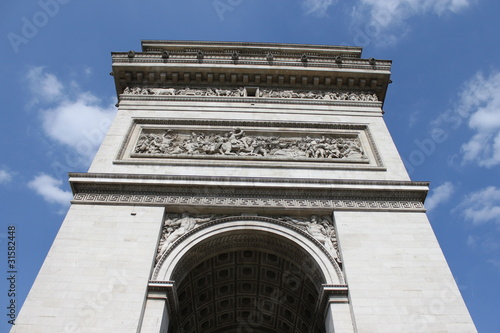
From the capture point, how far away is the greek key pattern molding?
1199 centimetres

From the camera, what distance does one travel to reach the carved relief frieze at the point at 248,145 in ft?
46.0

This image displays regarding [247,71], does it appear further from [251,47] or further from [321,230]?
[321,230]

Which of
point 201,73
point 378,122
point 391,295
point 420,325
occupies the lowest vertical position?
point 420,325

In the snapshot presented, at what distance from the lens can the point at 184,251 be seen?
11.0 meters

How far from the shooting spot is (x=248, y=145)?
1436 cm

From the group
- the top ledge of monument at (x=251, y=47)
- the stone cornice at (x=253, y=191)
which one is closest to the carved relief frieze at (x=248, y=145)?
the stone cornice at (x=253, y=191)

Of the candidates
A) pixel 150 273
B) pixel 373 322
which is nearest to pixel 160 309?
pixel 150 273

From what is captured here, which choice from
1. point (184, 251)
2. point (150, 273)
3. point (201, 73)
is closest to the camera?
point (150, 273)

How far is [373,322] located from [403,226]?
316cm

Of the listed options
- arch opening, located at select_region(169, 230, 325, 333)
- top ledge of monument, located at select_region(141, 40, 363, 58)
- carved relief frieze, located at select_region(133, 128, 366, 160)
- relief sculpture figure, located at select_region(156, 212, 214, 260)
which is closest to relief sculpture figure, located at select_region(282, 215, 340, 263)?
arch opening, located at select_region(169, 230, 325, 333)

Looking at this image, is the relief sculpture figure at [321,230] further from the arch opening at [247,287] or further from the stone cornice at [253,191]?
the arch opening at [247,287]

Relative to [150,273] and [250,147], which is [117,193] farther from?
[250,147]

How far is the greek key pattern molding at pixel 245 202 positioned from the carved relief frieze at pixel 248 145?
2.04 m

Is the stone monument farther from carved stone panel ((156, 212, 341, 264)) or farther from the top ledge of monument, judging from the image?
the top ledge of monument
